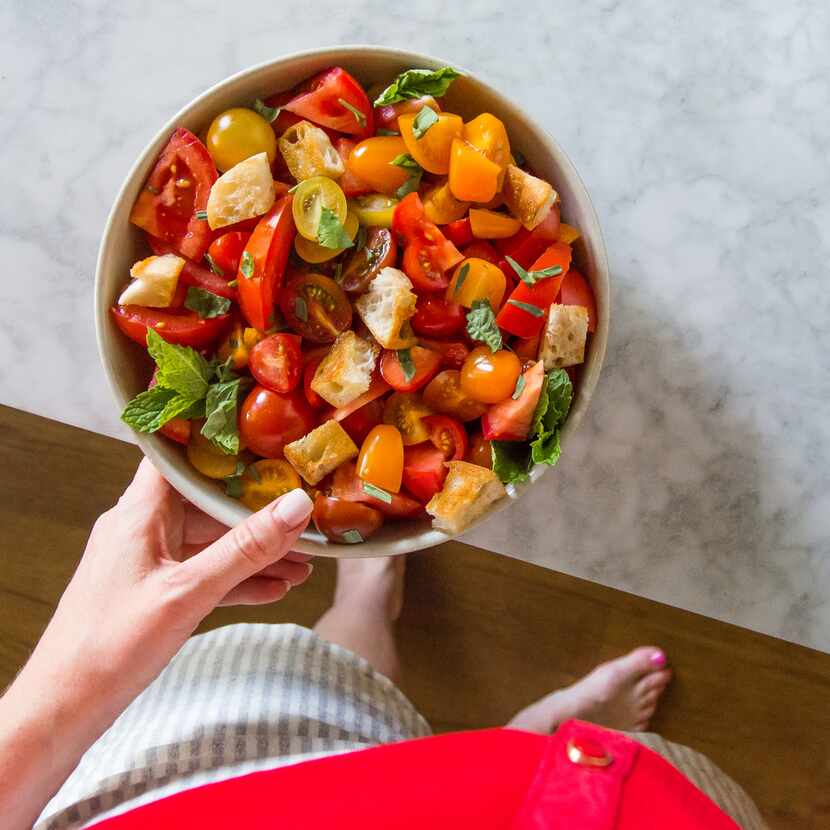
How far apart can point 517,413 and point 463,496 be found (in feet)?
0.31

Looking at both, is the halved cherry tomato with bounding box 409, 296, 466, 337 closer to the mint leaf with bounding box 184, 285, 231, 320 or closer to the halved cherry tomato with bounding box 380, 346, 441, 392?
the halved cherry tomato with bounding box 380, 346, 441, 392

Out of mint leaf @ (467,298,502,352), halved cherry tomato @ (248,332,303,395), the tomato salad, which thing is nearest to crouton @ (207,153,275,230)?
the tomato salad

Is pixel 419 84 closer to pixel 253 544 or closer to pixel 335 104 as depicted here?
pixel 335 104

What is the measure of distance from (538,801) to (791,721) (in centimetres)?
57

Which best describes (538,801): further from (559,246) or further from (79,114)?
(79,114)

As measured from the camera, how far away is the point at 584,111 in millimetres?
1104

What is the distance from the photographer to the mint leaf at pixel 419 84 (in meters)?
0.85

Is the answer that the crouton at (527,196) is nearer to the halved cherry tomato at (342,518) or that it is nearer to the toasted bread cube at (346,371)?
the toasted bread cube at (346,371)

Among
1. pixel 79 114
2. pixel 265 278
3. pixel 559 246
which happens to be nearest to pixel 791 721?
pixel 559 246

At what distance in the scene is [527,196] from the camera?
851 mm

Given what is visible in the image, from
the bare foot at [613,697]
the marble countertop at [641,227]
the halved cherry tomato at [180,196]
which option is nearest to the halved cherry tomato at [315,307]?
the halved cherry tomato at [180,196]

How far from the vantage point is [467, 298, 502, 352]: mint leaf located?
2.80ft

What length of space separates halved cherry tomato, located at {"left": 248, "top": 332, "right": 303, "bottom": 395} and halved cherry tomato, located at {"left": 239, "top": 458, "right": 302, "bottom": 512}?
0.28ft

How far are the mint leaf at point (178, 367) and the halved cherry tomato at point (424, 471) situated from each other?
216 millimetres
